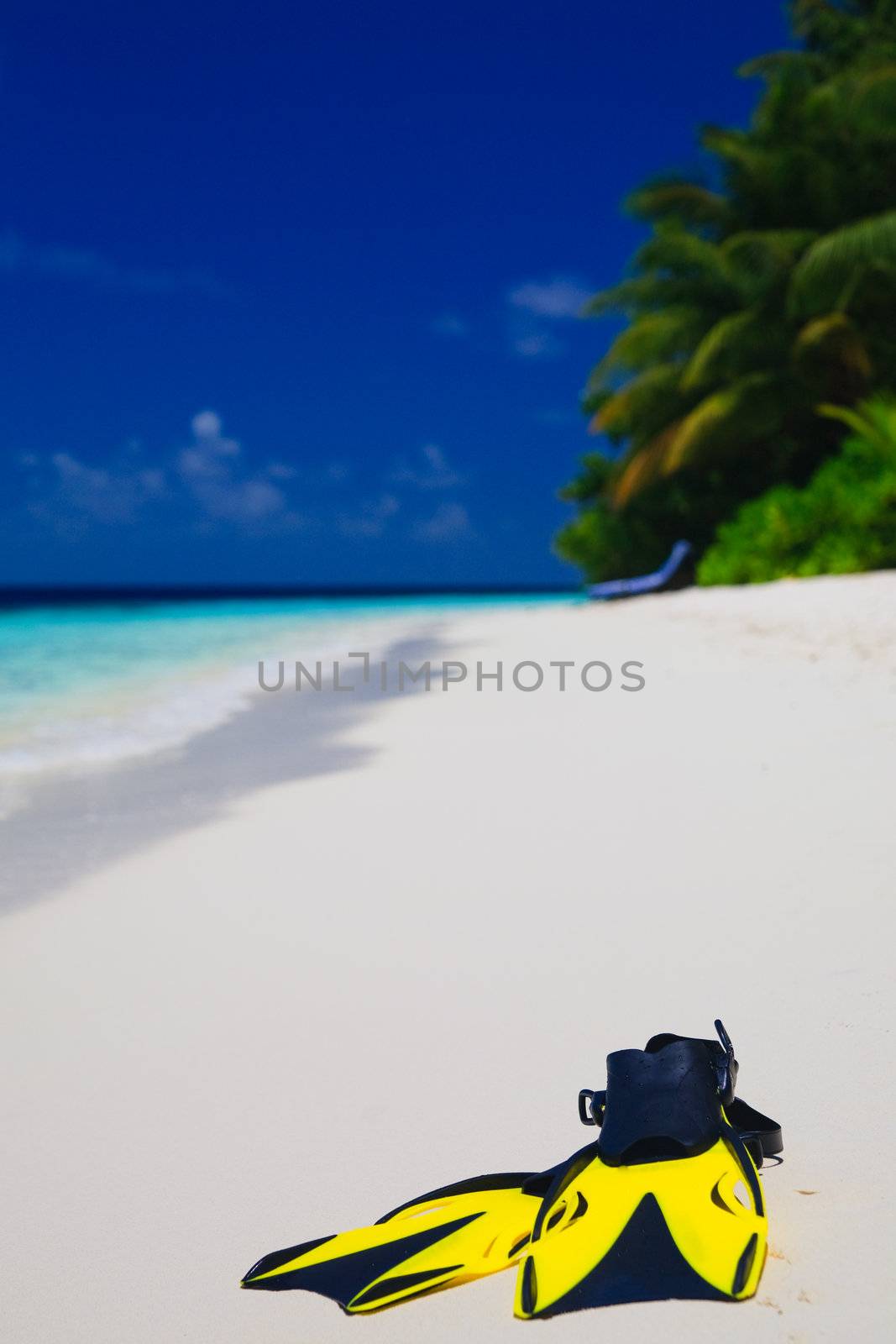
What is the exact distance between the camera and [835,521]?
446 inches

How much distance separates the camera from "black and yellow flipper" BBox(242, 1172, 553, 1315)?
1087 millimetres

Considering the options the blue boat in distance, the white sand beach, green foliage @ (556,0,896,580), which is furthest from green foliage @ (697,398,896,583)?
the white sand beach

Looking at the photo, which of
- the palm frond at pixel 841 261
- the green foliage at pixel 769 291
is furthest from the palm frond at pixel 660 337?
the palm frond at pixel 841 261

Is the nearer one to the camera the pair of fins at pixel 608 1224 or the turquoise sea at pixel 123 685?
the pair of fins at pixel 608 1224

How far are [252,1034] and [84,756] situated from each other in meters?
3.49

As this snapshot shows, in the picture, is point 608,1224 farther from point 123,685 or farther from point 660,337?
point 660,337

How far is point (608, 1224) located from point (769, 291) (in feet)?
51.5

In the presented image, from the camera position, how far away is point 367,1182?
1.30m

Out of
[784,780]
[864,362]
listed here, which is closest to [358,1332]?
[784,780]

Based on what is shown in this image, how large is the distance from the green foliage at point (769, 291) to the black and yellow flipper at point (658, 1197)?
13.0 m

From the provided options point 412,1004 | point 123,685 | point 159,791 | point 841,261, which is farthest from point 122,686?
point 841,261

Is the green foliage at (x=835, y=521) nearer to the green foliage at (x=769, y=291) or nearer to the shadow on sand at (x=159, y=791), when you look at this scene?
the green foliage at (x=769, y=291)

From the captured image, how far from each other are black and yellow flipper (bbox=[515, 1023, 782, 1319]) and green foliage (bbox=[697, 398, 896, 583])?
9.28m

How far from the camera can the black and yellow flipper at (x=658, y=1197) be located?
1.04 metres
